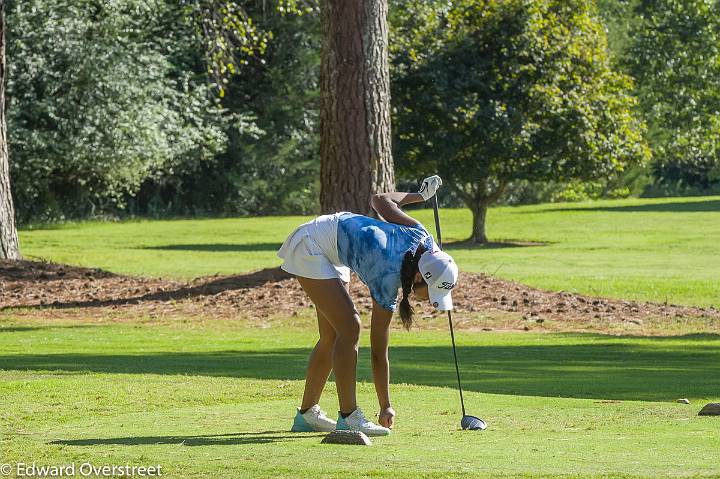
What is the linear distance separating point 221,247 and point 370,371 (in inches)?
1020

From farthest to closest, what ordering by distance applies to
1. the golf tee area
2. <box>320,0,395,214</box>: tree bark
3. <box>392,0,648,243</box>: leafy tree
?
<box>392,0,648,243</box>: leafy tree → <box>320,0,395,214</box>: tree bark → the golf tee area

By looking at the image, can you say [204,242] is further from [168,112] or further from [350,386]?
[350,386]

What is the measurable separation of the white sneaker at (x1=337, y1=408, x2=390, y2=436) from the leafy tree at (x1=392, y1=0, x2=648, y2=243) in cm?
2750

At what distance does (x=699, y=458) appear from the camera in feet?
24.6

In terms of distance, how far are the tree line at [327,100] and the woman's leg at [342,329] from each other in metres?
12.9

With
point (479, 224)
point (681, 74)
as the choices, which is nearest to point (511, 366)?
point (479, 224)

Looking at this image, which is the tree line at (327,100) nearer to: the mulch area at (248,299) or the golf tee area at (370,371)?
the mulch area at (248,299)

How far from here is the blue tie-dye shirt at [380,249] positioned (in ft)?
27.9

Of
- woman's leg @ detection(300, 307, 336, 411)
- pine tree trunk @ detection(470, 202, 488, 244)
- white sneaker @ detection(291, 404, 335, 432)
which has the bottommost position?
pine tree trunk @ detection(470, 202, 488, 244)

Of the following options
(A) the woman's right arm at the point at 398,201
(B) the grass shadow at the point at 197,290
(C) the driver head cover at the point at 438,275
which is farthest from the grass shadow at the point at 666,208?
(C) the driver head cover at the point at 438,275

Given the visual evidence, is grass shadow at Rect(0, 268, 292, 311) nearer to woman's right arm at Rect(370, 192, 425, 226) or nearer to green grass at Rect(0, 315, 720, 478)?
green grass at Rect(0, 315, 720, 478)

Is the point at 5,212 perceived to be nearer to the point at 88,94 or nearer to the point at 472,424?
the point at 472,424

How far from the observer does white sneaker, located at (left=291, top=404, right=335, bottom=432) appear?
9.16 meters

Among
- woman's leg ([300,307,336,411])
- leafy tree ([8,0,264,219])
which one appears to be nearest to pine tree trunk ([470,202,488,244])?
leafy tree ([8,0,264,219])
